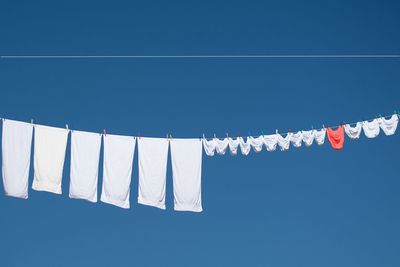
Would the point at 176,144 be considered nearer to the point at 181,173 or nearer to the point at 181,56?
the point at 181,173

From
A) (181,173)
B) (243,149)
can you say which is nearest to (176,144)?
(181,173)

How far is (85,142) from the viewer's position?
1149 cm

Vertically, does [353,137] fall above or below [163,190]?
above

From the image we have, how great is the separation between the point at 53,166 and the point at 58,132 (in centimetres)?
65

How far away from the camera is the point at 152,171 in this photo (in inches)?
Result: 461

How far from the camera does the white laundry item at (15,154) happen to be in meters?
11.2

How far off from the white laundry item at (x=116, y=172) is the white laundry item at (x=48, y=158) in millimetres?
841

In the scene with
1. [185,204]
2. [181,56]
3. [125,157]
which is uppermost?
[181,56]

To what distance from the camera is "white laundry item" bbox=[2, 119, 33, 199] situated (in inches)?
439

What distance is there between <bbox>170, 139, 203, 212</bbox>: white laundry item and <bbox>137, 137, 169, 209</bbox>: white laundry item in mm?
225

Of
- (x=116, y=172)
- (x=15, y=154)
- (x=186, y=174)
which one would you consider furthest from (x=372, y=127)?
(x=15, y=154)

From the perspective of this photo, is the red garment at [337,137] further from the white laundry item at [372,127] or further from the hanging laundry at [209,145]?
the hanging laundry at [209,145]

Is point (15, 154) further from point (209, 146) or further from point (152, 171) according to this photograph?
point (209, 146)

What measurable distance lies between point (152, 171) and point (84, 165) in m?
1.30
